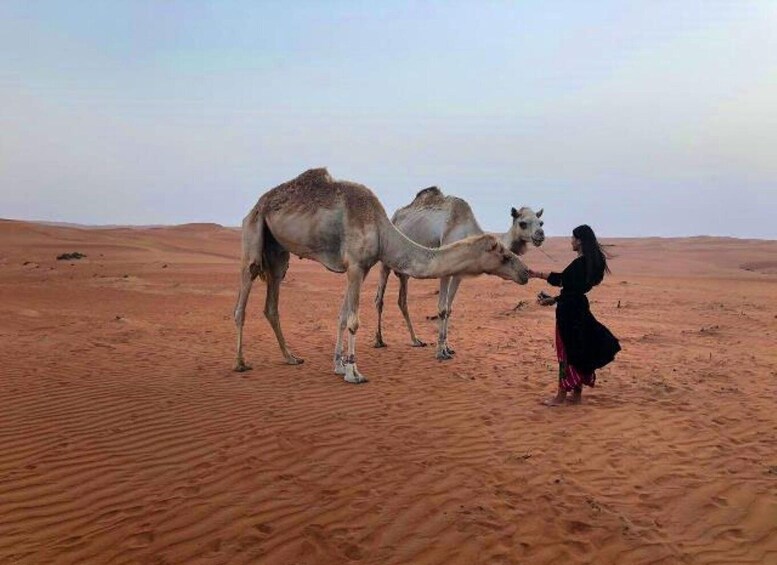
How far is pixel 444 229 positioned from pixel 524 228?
4.64 feet

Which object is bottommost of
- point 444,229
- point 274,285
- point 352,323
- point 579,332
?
point 352,323

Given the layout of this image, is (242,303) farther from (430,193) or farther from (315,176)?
(430,193)

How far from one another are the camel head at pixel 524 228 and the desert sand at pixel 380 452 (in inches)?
77.4

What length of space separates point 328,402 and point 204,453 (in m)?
1.93

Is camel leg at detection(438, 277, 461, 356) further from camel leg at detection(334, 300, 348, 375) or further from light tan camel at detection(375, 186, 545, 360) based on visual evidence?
camel leg at detection(334, 300, 348, 375)

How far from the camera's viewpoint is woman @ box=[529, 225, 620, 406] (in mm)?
7023

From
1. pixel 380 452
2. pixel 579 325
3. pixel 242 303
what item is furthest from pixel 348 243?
pixel 380 452

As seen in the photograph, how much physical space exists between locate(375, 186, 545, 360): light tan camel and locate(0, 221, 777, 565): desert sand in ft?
2.44

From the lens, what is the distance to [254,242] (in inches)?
346

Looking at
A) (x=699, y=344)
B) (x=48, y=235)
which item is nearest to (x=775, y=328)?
Answer: (x=699, y=344)

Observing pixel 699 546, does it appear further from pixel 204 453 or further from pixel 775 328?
pixel 775 328

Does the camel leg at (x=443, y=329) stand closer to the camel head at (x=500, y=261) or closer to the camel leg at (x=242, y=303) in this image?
the camel head at (x=500, y=261)

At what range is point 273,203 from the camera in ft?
28.4

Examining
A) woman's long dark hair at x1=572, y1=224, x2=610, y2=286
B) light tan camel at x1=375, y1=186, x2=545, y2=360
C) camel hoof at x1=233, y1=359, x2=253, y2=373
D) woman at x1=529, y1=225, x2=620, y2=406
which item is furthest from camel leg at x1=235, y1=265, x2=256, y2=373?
woman's long dark hair at x1=572, y1=224, x2=610, y2=286
